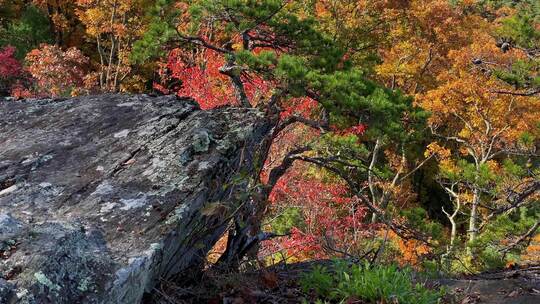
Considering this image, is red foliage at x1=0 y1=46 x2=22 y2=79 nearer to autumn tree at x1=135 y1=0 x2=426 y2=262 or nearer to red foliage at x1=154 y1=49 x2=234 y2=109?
red foliage at x1=154 y1=49 x2=234 y2=109

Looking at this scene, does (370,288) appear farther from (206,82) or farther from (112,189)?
(206,82)

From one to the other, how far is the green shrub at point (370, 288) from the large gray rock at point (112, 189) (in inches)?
26.8

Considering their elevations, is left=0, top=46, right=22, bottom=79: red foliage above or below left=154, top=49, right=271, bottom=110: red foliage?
below

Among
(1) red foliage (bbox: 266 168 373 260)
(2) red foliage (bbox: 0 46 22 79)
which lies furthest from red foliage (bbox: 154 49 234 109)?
(2) red foliage (bbox: 0 46 22 79)

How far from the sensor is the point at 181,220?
2451 mm

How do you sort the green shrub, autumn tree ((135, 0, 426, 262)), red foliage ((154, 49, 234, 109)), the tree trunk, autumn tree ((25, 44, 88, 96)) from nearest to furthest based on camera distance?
the green shrub
autumn tree ((135, 0, 426, 262))
the tree trunk
red foliage ((154, 49, 234, 109))
autumn tree ((25, 44, 88, 96))

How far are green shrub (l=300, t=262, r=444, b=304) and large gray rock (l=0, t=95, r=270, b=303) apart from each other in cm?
68

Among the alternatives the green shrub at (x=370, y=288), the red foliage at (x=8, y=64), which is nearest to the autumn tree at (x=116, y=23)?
the red foliage at (x=8, y=64)

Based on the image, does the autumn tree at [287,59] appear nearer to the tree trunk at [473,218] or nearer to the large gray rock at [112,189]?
the tree trunk at [473,218]

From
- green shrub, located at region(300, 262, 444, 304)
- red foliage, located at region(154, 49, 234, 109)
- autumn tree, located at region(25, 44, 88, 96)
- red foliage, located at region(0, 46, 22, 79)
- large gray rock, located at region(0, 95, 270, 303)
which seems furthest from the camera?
red foliage, located at region(0, 46, 22, 79)

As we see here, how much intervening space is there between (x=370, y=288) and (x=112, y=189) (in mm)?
1444

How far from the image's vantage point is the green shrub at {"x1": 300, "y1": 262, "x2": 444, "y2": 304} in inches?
100

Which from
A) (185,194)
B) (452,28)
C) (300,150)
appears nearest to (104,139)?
(185,194)

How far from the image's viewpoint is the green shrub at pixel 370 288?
2547 millimetres
